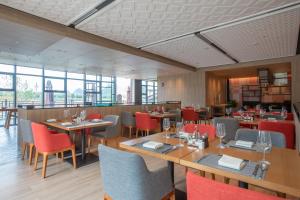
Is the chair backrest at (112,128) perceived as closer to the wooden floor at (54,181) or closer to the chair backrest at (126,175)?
the wooden floor at (54,181)

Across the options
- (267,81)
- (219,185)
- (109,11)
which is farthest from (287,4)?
(267,81)

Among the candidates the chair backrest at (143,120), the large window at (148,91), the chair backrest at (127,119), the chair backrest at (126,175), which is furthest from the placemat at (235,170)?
the large window at (148,91)

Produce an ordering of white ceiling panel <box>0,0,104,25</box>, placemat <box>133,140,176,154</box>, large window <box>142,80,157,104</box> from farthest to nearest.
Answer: large window <box>142,80,157,104</box>, white ceiling panel <box>0,0,104,25</box>, placemat <box>133,140,176,154</box>

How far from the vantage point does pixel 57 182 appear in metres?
2.85

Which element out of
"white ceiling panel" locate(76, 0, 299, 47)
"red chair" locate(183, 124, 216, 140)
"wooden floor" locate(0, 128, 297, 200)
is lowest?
"wooden floor" locate(0, 128, 297, 200)

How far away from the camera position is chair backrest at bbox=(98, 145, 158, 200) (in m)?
1.31

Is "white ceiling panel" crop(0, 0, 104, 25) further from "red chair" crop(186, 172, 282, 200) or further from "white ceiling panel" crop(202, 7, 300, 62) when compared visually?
"red chair" crop(186, 172, 282, 200)

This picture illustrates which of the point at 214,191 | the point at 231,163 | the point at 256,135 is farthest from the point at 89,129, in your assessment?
the point at 214,191

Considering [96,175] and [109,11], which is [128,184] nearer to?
[96,175]

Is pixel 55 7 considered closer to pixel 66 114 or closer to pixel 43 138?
pixel 66 114

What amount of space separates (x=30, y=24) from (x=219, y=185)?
183 inches

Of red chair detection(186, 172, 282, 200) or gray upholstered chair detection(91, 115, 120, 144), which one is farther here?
gray upholstered chair detection(91, 115, 120, 144)

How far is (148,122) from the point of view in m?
5.26

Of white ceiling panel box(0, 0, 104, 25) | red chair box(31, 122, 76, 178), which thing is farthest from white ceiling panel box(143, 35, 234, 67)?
red chair box(31, 122, 76, 178)
